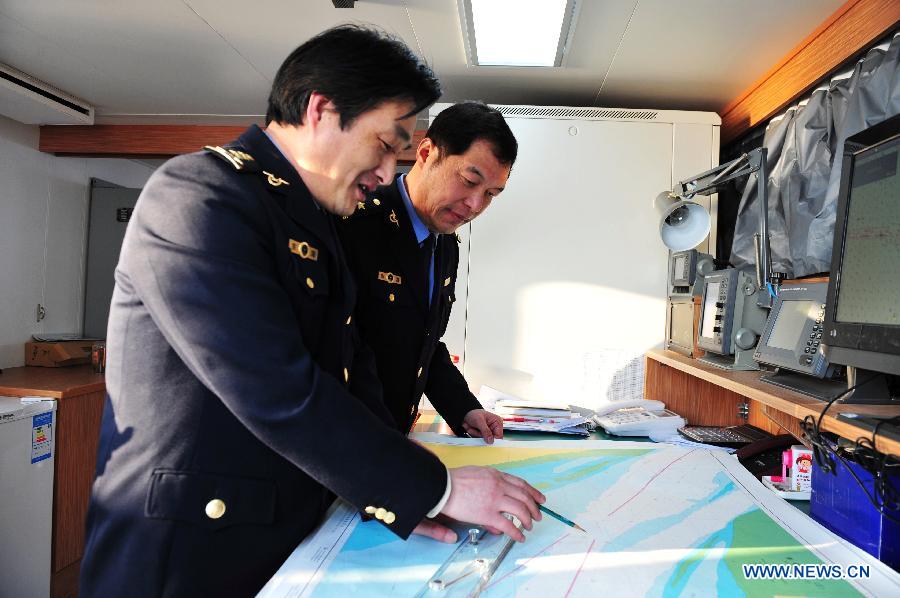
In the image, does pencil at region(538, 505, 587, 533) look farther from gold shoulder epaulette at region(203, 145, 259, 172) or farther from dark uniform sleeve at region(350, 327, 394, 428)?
gold shoulder epaulette at region(203, 145, 259, 172)

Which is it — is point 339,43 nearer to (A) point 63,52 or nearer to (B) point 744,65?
(B) point 744,65

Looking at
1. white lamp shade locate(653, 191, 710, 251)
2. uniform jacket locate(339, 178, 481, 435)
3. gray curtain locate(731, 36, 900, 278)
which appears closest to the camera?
uniform jacket locate(339, 178, 481, 435)

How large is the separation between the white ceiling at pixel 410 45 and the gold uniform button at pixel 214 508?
6.87 feet

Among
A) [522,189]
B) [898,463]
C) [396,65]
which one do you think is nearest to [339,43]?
[396,65]

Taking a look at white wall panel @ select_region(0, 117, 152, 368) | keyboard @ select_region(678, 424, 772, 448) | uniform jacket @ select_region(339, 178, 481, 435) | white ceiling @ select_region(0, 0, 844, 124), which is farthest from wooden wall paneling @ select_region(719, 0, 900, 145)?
white wall panel @ select_region(0, 117, 152, 368)

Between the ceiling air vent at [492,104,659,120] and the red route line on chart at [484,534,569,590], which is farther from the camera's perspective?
the ceiling air vent at [492,104,659,120]

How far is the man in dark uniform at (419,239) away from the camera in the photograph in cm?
149

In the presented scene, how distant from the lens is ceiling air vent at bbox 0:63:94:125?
326 cm

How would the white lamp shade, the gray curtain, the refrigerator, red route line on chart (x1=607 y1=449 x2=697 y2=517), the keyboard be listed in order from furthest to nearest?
1. the refrigerator
2. the white lamp shade
3. the gray curtain
4. the keyboard
5. red route line on chart (x1=607 y1=449 x2=697 y2=517)

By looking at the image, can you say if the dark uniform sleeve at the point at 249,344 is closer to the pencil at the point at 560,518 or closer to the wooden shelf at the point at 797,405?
the pencil at the point at 560,518

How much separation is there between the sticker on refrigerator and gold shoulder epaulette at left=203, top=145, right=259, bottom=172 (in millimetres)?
2791

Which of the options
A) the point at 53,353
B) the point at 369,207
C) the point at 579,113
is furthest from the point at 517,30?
the point at 53,353

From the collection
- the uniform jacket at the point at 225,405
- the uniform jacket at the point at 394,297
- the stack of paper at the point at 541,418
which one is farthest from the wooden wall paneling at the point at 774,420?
the uniform jacket at the point at 225,405

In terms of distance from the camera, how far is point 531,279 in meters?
3.15
